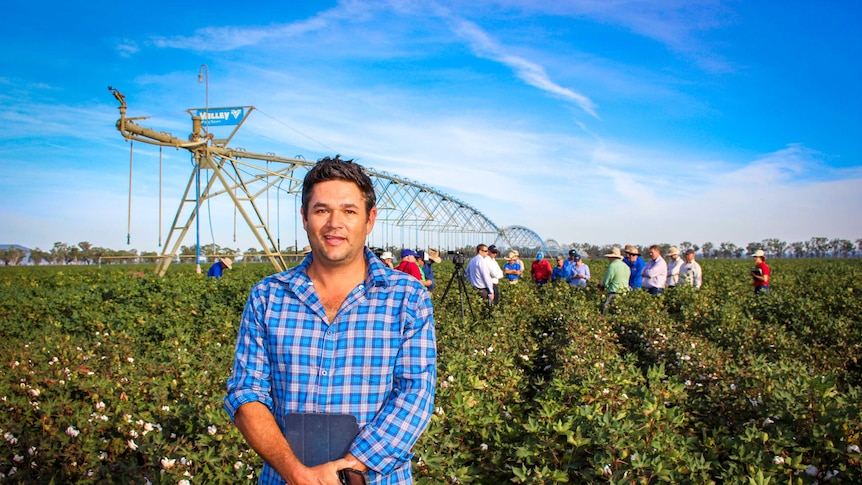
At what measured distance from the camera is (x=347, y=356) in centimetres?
183

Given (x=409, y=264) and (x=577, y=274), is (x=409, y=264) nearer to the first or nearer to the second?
→ (x=409, y=264)

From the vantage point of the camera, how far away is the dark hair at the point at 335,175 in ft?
6.19

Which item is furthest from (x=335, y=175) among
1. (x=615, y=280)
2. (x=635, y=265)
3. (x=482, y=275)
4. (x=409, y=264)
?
(x=635, y=265)

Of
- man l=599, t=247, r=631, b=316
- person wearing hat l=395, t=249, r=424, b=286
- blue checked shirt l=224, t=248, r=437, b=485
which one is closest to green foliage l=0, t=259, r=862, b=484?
blue checked shirt l=224, t=248, r=437, b=485

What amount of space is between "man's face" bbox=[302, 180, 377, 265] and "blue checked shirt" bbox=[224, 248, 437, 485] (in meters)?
0.13

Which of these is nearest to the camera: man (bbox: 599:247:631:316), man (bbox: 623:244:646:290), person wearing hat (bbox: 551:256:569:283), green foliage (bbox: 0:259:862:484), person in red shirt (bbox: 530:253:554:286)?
green foliage (bbox: 0:259:862:484)

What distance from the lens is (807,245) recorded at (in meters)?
152

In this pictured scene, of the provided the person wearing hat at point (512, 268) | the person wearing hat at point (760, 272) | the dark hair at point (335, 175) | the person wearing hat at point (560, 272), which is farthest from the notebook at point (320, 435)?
the person wearing hat at point (560, 272)

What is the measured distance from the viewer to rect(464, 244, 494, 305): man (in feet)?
35.9

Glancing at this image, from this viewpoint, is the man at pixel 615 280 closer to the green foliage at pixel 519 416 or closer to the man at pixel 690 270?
the man at pixel 690 270

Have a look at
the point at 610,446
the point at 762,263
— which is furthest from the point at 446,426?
the point at 762,263

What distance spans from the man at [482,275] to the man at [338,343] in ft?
29.5

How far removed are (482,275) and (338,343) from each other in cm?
934

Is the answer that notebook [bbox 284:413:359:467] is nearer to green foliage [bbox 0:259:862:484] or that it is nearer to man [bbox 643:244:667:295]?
green foliage [bbox 0:259:862:484]
